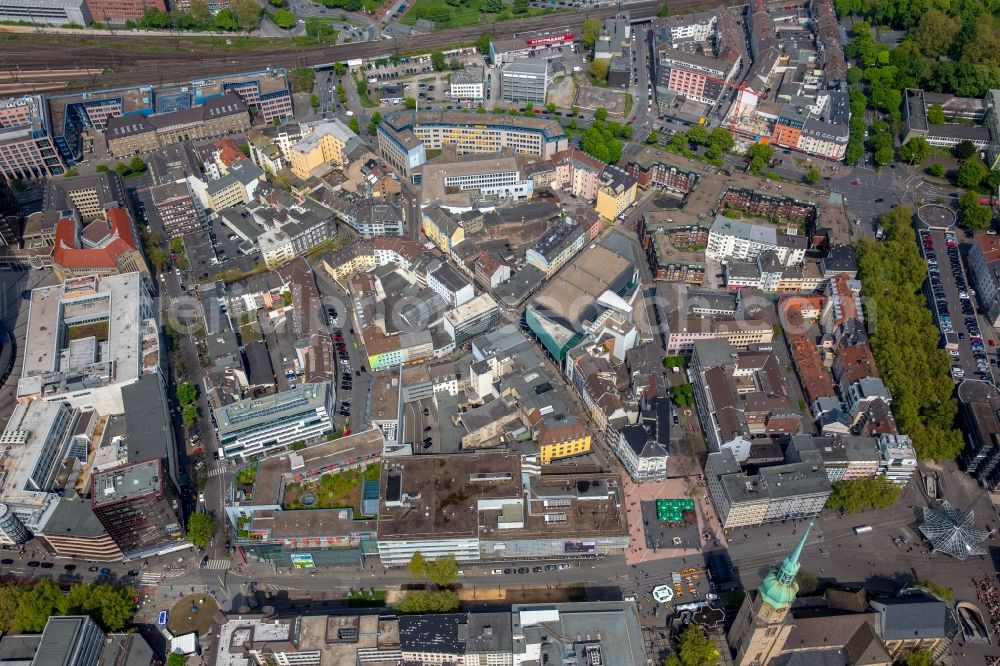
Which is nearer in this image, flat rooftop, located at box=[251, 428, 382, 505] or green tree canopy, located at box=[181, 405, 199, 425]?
flat rooftop, located at box=[251, 428, 382, 505]

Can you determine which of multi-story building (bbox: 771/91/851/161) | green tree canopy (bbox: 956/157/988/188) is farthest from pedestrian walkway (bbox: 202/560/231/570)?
green tree canopy (bbox: 956/157/988/188)

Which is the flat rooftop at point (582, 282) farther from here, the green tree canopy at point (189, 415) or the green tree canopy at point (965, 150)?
the green tree canopy at point (965, 150)

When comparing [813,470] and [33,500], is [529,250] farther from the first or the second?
[33,500]

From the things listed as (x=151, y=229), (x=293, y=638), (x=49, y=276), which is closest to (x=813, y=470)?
(x=293, y=638)

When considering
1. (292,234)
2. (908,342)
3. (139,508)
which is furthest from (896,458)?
(292,234)

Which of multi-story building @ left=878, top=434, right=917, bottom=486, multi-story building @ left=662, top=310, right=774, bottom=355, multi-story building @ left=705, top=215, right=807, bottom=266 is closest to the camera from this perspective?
multi-story building @ left=878, top=434, right=917, bottom=486

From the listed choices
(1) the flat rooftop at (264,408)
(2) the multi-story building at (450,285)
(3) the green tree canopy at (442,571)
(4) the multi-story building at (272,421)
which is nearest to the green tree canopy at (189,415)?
(4) the multi-story building at (272,421)

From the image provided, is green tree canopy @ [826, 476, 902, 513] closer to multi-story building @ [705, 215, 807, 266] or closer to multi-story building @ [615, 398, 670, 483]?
multi-story building @ [615, 398, 670, 483]
